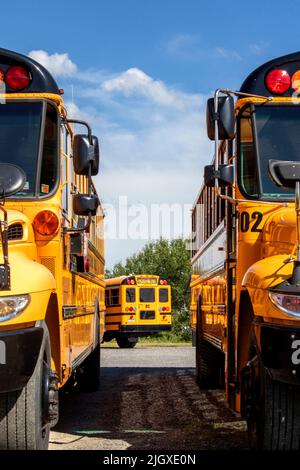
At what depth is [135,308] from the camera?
77.0 ft

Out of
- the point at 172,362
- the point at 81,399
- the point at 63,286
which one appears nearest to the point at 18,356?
the point at 63,286

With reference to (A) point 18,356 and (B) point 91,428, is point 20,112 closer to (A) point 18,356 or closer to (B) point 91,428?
(A) point 18,356

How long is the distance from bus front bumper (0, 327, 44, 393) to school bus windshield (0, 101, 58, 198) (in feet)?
4.74

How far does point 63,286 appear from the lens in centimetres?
491

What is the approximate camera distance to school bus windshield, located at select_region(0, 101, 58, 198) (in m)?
4.86

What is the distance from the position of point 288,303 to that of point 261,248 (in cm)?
122

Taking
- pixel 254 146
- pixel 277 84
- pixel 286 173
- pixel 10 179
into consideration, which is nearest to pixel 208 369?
pixel 254 146

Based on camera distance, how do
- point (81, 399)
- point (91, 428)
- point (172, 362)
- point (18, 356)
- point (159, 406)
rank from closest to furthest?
point (18, 356)
point (91, 428)
point (159, 406)
point (81, 399)
point (172, 362)

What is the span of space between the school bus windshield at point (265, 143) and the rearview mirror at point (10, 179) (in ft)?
5.06

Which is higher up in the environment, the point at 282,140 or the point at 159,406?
the point at 282,140

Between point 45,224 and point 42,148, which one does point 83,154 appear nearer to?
point 42,148

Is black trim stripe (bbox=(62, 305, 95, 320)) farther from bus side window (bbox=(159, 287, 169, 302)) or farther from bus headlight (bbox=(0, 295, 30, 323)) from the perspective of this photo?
bus side window (bbox=(159, 287, 169, 302))

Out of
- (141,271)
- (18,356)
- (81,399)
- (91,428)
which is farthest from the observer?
(141,271)
